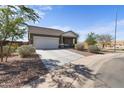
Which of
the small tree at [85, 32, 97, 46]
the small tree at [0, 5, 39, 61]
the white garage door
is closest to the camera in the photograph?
the small tree at [0, 5, 39, 61]

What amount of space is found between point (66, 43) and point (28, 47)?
55.8ft

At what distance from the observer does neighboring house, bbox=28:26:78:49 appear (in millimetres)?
24266

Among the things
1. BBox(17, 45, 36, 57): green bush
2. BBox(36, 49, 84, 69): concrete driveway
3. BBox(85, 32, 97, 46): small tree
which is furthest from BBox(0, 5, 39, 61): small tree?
BBox(85, 32, 97, 46): small tree

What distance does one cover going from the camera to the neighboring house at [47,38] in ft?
79.6

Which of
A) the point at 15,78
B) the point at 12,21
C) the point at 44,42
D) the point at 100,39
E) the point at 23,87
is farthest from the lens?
the point at 100,39

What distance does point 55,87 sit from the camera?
21.8 feet

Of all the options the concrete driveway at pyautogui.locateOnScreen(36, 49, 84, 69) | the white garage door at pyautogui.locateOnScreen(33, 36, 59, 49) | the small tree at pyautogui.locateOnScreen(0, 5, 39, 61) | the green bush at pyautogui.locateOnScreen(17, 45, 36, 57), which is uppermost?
the small tree at pyautogui.locateOnScreen(0, 5, 39, 61)

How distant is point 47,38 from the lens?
26.1 metres

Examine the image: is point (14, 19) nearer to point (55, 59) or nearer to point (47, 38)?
point (55, 59)

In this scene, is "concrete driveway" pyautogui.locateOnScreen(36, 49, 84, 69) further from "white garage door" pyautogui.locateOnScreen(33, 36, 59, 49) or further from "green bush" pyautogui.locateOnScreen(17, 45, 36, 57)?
"white garage door" pyautogui.locateOnScreen(33, 36, 59, 49)
